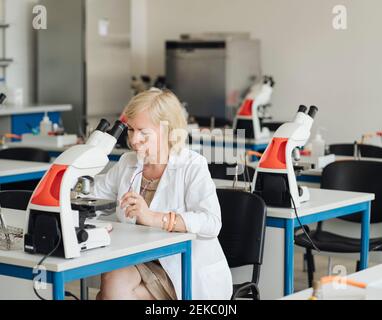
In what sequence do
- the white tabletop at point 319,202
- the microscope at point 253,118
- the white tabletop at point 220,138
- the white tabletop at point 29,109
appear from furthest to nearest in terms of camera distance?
the white tabletop at point 29,109, the microscope at point 253,118, the white tabletop at point 220,138, the white tabletop at point 319,202

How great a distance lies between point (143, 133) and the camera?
9.71 ft

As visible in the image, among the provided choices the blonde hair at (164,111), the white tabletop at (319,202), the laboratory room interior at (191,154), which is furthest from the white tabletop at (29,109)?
the blonde hair at (164,111)

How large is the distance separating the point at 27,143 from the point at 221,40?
2.24 meters

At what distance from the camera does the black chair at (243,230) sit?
3.19 m

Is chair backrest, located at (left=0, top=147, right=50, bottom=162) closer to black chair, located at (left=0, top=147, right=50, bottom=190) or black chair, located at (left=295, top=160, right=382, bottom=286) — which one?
black chair, located at (left=0, top=147, right=50, bottom=190)

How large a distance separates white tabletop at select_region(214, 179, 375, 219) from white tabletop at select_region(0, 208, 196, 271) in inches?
24.0

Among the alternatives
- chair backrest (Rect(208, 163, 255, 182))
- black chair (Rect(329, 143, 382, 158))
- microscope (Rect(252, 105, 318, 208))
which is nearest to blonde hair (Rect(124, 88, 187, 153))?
microscope (Rect(252, 105, 318, 208))

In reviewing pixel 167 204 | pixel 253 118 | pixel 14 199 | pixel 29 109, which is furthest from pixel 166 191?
pixel 29 109

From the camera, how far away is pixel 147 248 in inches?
105

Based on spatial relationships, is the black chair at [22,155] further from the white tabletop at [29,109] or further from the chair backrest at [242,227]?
the chair backrest at [242,227]

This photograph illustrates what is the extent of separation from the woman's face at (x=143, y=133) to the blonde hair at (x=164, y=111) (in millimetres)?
16

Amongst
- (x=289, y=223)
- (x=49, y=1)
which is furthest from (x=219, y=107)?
(x=289, y=223)

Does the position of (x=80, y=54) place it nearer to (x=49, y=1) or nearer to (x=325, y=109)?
(x=49, y=1)

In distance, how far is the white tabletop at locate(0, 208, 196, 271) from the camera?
2445mm
